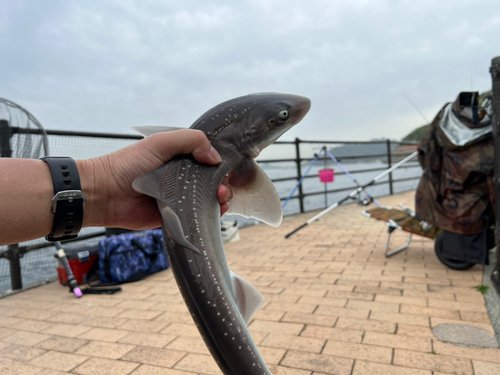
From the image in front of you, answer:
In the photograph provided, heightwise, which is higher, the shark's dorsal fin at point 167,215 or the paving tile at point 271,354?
the shark's dorsal fin at point 167,215

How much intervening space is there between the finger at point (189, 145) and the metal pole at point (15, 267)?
3.38 meters

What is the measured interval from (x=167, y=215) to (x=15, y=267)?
11.9 ft

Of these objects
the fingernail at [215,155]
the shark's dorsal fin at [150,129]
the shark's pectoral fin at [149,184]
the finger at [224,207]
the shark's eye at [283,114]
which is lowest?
the finger at [224,207]

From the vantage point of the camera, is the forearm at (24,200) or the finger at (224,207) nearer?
the forearm at (24,200)

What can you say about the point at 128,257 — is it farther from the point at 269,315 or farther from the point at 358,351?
the point at 358,351

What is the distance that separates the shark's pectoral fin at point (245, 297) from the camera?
121 centimetres

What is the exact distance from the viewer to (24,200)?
4.45 feet

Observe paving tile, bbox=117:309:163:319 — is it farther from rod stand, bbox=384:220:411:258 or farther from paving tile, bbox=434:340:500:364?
rod stand, bbox=384:220:411:258

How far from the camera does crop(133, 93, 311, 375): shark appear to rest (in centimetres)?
109

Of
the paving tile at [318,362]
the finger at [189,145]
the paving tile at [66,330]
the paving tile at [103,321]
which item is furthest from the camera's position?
the paving tile at [103,321]

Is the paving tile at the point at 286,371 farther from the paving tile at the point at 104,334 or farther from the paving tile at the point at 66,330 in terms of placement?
the paving tile at the point at 66,330

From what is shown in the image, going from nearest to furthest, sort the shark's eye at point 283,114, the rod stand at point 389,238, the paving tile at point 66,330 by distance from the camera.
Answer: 1. the shark's eye at point 283,114
2. the paving tile at point 66,330
3. the rod stand at point 389,238

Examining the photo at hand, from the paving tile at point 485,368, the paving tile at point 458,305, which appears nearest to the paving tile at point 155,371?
the paving tile at point 485,368

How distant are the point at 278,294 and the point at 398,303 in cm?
100
